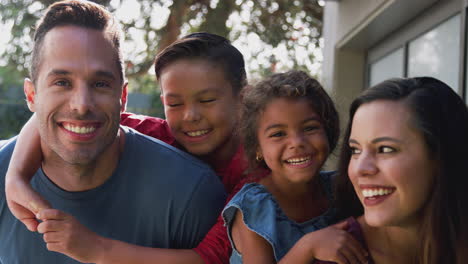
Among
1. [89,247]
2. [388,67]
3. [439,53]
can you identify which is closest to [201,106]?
[89,247]

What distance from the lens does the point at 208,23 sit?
8117mm

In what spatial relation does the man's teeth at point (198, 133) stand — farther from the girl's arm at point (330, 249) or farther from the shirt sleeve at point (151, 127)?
the girl's arm at point (330, 249)

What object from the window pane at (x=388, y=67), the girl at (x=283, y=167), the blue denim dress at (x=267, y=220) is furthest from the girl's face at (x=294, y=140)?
the window pane at (x=388, y=67)

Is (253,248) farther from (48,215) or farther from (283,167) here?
(48,215)

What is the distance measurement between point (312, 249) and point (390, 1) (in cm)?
263

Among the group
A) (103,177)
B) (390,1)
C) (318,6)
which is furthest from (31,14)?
(103,177)

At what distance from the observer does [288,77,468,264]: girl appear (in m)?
1.65

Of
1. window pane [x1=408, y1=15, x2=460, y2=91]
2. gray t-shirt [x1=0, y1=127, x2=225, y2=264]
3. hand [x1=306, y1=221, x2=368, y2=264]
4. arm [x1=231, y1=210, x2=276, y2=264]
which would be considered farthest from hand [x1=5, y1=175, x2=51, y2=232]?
window pane [x1=408, y1=15, x2=460, y2=91]

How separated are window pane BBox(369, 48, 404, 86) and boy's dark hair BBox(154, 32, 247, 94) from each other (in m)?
2.47

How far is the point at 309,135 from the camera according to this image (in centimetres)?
223

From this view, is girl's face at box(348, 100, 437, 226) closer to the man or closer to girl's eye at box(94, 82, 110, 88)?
the man

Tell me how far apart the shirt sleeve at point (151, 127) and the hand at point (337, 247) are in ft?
3.86

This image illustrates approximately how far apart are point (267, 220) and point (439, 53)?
2457mm

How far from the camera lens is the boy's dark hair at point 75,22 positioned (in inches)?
95.3
